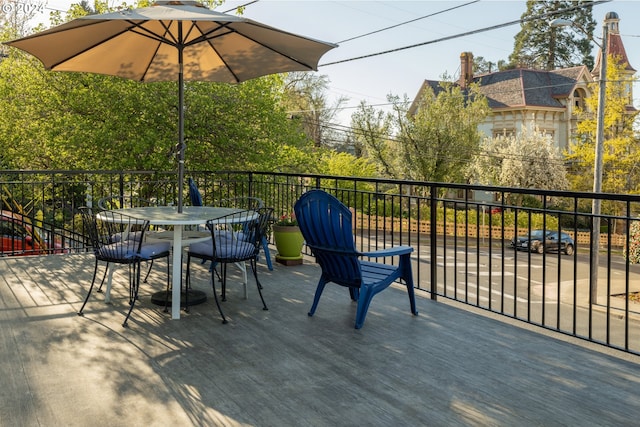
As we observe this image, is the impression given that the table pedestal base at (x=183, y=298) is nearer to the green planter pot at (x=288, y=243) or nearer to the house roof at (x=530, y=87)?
the green planter pot at (x=288, y=243)

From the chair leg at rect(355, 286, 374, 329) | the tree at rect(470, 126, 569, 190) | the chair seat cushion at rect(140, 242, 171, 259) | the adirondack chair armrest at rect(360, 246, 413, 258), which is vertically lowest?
the chair leg at rect(355, 286, 374, 329)

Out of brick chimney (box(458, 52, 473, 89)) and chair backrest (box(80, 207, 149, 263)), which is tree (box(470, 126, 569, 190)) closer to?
brick chimney (box(458, 52, 473, 89))

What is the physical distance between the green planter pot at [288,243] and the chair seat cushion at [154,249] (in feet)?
6.19

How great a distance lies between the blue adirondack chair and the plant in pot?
1966 millimetres

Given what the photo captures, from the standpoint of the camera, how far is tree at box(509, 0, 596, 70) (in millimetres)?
39219

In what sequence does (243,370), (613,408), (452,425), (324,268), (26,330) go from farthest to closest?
(324,268) < (26,330) < (243,370) < (613,408) < (452,425)

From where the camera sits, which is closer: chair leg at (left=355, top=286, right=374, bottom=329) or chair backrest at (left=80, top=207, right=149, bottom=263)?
chair leg at (left=355, top=286, right=374, bottom=329)

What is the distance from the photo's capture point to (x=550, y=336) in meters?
3.85

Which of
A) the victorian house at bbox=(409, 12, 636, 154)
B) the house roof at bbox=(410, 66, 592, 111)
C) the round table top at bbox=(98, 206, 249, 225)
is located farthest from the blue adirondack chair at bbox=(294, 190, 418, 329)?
the house roof at bbox=(410, 66, 592, 111)

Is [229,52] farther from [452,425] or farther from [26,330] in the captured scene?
[452,425]

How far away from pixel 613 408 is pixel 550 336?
1208 millimetres

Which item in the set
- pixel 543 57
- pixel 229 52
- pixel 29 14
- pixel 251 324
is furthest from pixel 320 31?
pixel 251 324

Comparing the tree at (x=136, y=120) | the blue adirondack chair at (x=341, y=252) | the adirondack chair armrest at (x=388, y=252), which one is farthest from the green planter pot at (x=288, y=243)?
the tree at (x=136, y=120)

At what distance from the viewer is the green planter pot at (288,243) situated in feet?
20.1
